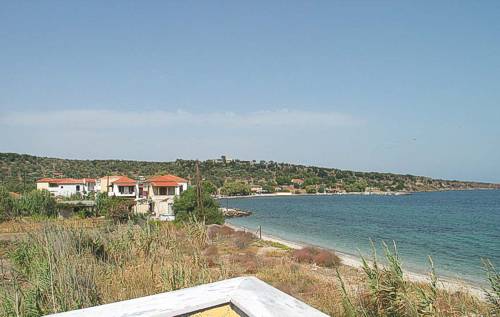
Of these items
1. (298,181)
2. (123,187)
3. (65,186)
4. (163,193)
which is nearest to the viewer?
(163,193)

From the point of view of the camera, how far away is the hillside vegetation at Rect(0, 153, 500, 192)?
73.1m

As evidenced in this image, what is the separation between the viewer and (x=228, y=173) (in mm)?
130500

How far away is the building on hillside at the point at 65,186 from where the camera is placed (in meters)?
56.0

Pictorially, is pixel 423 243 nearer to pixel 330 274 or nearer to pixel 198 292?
pixel 330 274

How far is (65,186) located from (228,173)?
7507 cm

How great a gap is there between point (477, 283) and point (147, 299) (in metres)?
20.1

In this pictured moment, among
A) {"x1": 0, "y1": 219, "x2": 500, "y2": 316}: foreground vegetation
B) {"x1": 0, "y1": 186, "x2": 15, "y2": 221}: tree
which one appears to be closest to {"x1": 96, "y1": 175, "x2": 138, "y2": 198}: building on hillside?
{"x1": 0, "y1": 186, "x2": 15, "y2": 221}: tree

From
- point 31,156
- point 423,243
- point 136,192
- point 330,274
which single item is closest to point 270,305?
point 330,274

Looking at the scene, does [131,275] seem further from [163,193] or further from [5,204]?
[163,193]

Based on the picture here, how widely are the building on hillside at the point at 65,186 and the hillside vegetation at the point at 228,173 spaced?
1.82 metres

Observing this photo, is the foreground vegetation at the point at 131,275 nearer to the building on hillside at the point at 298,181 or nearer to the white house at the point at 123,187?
the white house at the point at 123,187

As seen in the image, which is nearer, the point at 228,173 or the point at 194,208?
the point at 194,208

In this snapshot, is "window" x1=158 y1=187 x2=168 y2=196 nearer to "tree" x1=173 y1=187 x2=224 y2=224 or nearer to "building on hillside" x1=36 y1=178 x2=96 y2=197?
"tree" x1=173 y1=187 x2=224 y2=224

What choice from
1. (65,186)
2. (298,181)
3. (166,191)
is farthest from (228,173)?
(166,191)
